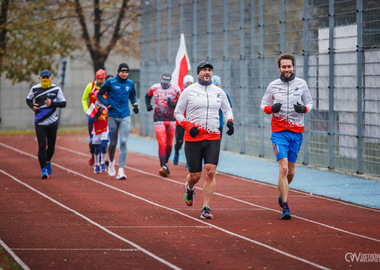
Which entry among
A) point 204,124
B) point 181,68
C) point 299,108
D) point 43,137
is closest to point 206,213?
point 204,124

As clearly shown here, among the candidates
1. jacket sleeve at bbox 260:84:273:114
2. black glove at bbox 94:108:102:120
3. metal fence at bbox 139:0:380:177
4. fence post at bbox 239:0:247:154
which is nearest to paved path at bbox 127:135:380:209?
metal fence at bbox 139:0:380:177

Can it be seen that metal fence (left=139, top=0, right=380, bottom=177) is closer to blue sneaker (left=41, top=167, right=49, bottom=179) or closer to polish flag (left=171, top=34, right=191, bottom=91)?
polish flag (left=171, top=34, right=191, bottom=91)

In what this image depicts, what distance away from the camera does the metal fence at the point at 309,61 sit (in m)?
17.3

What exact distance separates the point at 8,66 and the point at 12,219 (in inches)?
1001

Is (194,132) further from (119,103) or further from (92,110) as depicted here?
(92,110)

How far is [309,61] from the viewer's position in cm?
1966

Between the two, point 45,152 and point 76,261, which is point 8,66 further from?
point 76,261

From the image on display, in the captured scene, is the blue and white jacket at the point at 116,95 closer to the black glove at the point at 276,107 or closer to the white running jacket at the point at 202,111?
the white running jacket at the point at 202,111

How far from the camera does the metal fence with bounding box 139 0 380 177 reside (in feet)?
56.9

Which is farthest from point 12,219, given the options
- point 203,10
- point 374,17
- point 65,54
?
point 65,54

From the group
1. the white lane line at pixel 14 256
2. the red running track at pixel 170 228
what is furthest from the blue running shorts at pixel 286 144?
the white lane line at pixel 14 256

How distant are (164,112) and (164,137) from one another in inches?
21.5

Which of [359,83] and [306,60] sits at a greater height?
[306,60]

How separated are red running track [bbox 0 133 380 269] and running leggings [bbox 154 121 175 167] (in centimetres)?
101
